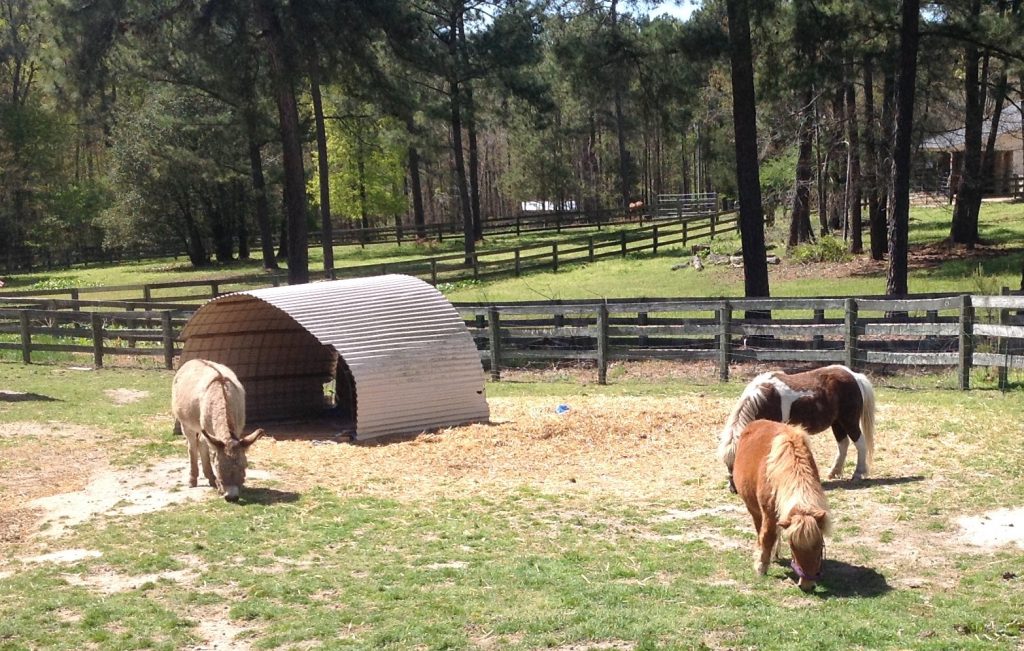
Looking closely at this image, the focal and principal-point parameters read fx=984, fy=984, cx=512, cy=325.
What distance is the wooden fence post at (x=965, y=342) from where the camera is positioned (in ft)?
40.3

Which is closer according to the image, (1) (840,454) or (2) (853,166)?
(1) (840,454)

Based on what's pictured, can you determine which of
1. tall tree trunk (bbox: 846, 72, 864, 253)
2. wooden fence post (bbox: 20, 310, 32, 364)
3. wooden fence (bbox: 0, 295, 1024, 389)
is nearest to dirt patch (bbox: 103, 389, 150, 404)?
wooden fence (bbox: 0, 295, 1024, 389)

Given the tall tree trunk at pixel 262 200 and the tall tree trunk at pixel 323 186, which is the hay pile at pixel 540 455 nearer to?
the tall tree trunk at pixel 323 186

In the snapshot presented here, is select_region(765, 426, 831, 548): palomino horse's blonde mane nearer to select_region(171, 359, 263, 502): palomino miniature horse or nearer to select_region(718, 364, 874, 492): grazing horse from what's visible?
select_region(718, 364, 874, 492): grazing horse

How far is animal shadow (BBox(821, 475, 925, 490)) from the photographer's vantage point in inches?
328

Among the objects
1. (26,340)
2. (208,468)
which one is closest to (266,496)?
(208,468)

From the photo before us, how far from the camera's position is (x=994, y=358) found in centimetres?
1212

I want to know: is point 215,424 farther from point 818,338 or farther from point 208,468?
point 818,338

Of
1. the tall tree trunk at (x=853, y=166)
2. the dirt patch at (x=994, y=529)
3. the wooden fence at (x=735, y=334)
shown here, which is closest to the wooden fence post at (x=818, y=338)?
the wooden fence at (x=735, y=334)

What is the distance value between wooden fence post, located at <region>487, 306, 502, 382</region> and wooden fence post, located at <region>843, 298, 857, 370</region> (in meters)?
5.57

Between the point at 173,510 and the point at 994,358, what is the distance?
31.7 ft

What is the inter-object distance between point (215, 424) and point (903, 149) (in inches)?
551

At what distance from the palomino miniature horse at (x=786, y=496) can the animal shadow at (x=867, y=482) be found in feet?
6.90

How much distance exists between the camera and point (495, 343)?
53.7ft
